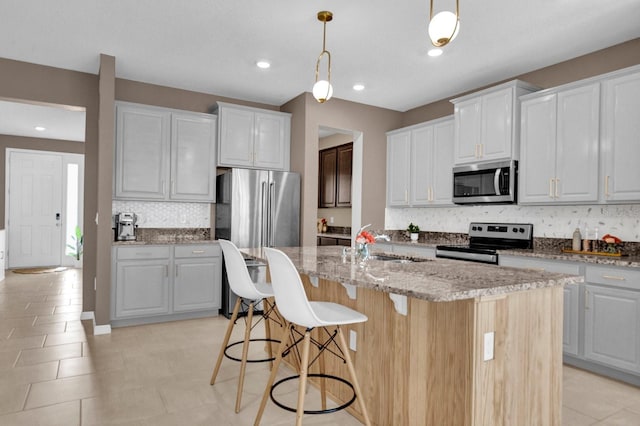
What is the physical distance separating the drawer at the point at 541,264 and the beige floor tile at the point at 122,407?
2759 mm

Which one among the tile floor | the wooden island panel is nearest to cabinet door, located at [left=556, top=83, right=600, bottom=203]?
the tile floor

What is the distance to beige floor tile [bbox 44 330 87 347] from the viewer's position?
3.63 meters

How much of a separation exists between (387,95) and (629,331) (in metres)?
3.48

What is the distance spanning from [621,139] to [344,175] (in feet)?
13.2

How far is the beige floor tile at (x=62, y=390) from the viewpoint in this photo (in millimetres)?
2531

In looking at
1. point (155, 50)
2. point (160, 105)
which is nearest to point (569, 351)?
point (155, 50)

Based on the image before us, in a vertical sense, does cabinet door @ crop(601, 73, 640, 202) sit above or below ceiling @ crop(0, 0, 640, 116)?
below

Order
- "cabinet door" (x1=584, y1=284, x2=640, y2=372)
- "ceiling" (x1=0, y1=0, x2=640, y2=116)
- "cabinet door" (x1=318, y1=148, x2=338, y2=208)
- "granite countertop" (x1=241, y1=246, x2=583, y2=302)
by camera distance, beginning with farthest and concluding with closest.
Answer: "cabinet door" (x1=318, y1=148, x2=338, y2=208) < "ceiling" (x1=0, y1=0, x2=640, y2=116) < "cabinet door" (x1=584, y1=284, x2=640, y2=372) < "granite countertop" (x1=241, y1=246, x2=583, y2=302)

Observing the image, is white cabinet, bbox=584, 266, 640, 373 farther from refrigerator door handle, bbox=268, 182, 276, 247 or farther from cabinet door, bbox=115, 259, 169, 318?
cabinet door, bbox=115, 259, 169, 318

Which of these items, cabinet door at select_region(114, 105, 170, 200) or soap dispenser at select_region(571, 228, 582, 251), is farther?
cabinet door at select_region(114, 105, 170, 200)

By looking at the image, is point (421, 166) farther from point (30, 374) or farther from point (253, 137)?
point (30, 374)

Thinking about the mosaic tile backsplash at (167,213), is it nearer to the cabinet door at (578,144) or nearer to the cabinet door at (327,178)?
the cabinet door at (327,178)

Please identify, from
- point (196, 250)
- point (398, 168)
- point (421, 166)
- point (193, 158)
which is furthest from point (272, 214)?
point (421, 166)

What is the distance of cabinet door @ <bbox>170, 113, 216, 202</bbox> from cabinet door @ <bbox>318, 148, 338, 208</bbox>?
2605mm
